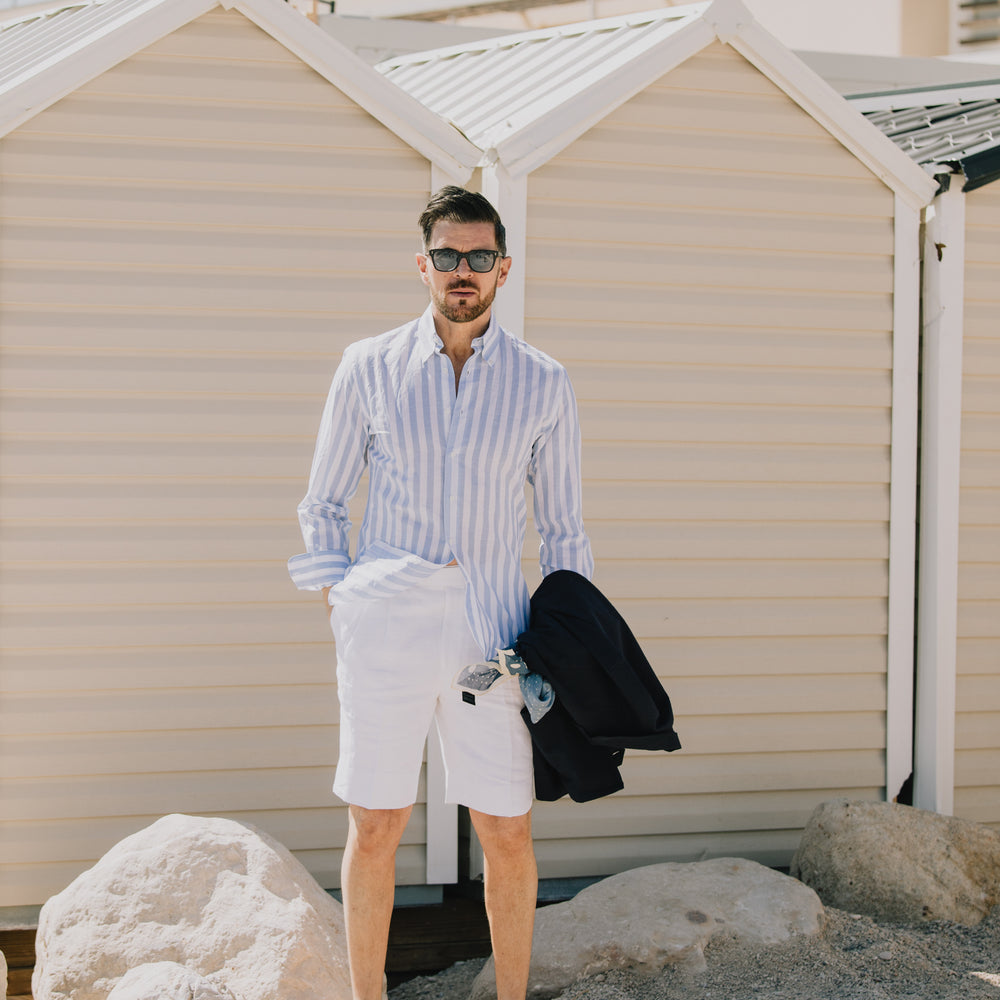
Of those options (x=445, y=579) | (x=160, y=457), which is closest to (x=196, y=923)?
(x=445, y=579)

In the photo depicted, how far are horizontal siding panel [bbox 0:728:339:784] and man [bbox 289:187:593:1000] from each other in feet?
3.51

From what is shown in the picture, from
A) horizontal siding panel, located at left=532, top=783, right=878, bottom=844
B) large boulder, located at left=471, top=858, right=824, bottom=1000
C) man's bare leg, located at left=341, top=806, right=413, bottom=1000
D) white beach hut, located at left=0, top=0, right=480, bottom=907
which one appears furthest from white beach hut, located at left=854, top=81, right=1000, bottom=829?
man's bare leg, located at left=341, top=806, right=413, bottom=1000

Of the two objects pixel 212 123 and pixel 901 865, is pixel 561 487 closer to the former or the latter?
pixel 212 123

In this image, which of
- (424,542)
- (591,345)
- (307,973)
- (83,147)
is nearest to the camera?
(424,542)

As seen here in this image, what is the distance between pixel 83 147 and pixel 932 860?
3.70 m

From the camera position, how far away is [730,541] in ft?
13.2

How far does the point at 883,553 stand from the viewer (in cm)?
413

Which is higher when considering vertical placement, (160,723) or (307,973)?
(160,723)

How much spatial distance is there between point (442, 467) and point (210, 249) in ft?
4.88

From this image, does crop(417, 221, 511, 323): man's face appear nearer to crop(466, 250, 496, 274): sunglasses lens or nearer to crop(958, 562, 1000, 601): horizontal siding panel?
crop(466, 250, 496, 274): sunglasses lens

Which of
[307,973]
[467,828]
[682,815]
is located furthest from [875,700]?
[307,973]

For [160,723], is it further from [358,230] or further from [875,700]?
[875,700]

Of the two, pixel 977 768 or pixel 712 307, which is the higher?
pixel 712 307

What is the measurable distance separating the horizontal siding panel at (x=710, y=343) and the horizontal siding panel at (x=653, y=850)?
1710 mm
